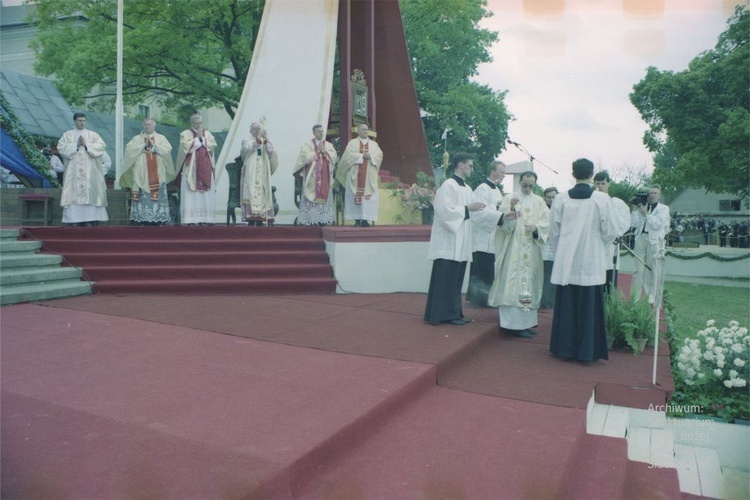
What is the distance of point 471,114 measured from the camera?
22.4m

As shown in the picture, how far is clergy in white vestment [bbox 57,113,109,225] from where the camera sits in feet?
30.6

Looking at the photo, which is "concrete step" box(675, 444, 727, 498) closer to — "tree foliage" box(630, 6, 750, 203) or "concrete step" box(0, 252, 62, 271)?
"concrete step" box(0, 252, 62, 271)

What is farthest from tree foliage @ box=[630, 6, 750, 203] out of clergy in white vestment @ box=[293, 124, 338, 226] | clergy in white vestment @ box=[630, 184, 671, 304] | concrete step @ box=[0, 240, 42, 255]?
concrete step @ box=[0, 240, 42, 255]

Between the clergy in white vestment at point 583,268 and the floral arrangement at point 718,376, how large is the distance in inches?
26.7

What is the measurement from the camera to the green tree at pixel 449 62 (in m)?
20.2

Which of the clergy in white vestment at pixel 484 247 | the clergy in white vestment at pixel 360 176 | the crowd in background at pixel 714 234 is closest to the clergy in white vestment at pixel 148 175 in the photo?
the clergy in white vestment at pixel 360 176

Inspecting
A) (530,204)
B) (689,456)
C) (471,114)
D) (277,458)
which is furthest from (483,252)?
(471,114)

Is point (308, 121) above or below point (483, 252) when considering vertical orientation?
above

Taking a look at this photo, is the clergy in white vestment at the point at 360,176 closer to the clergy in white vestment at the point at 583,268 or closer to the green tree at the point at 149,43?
the clergy in white vestment at the point at 583,268

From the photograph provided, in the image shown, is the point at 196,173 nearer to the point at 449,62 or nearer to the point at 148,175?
the point at 148,175

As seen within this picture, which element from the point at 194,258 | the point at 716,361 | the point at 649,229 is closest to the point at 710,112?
the point at 649,229

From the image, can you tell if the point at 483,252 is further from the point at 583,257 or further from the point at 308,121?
the point at 308,121

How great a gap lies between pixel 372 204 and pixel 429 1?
11.6 m

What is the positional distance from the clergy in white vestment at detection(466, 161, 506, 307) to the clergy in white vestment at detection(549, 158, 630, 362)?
60.0 inches
